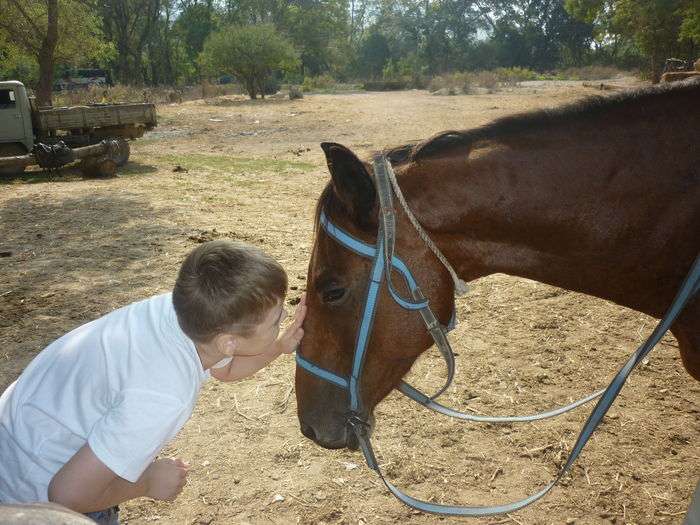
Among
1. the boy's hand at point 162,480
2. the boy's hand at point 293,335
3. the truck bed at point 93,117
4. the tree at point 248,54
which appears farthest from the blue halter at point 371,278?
the tree at point 248,54

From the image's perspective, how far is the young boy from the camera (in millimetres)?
1688

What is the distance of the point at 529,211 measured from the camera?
2156 millimetres

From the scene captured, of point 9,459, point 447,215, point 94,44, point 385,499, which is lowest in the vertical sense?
point 385,499

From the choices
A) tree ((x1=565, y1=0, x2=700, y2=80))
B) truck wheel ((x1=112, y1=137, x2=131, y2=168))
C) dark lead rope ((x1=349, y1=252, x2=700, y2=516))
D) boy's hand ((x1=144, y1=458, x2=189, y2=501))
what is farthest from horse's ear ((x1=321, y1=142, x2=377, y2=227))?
tree ((x1=565, y1=0, x2=700, y2=80))

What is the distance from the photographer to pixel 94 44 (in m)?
24.1

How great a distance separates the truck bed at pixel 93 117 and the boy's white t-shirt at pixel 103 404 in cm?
1379

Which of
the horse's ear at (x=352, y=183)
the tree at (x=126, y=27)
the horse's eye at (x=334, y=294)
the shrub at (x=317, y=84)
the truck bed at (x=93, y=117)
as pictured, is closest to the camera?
the horse's ear at (x=352, y=183)

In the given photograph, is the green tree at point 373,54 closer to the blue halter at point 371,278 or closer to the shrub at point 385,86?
the shrub at point 385,86

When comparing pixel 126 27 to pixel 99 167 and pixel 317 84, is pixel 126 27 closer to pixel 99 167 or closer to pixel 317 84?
pixel 317 84

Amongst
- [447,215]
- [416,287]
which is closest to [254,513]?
[416,287]

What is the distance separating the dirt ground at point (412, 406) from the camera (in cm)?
295

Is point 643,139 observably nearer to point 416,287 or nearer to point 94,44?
point 416,287

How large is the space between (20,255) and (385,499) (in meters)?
5.92

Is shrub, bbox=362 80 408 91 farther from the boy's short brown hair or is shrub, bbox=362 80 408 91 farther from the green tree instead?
the boy's short brown hair
